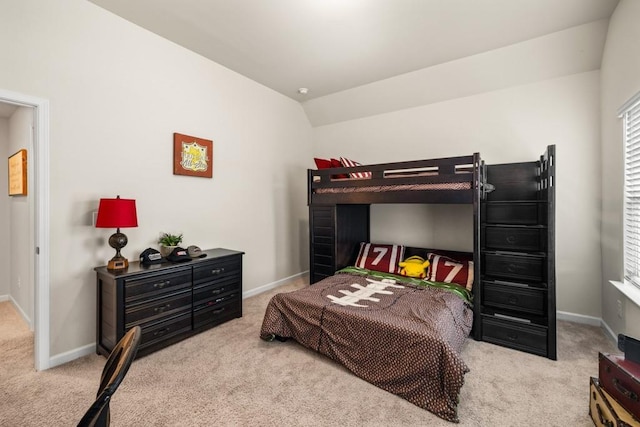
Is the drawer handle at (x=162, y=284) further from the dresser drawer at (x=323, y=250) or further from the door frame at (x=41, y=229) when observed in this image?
the dresser drawer at (x=323, y=250)

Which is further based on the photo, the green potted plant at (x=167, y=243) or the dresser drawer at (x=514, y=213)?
the green potted plant at (x=167, y=243)

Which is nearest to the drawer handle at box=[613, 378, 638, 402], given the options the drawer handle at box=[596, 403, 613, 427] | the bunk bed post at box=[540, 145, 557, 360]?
the drawer handle at box=[596, 403, 613, 427]

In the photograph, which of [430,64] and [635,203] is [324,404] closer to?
[635,203]

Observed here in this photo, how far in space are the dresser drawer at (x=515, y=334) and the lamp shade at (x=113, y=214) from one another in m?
3.23

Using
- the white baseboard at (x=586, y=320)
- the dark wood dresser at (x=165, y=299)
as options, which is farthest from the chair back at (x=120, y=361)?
the white baseboard at (x=586, y=320)

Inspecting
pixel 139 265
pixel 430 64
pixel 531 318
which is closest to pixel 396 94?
pixel 430 64

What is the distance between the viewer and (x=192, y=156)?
121 inches

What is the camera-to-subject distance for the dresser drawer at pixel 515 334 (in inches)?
92.4

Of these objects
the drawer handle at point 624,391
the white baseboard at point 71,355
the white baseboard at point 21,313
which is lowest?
the white baseboard at point 71,355

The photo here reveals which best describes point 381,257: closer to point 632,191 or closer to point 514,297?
point 514,297

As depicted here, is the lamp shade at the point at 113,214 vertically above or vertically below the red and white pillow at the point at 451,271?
above

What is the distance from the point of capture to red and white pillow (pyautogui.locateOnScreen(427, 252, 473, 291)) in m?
3.04

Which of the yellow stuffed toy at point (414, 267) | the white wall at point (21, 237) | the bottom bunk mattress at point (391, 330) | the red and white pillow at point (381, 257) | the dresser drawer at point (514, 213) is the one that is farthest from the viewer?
the red and white pillow at point (381, 257)

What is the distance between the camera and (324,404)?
1788mm
